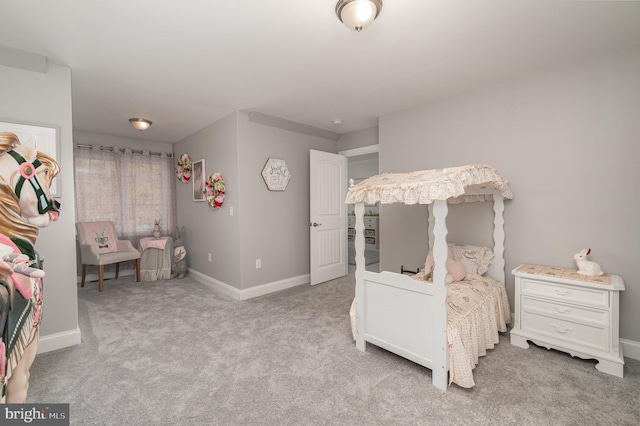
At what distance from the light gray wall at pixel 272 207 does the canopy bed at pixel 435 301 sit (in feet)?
5.91

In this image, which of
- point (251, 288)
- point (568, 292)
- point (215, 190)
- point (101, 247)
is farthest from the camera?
point (101, 247)

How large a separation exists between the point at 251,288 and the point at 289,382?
191cm

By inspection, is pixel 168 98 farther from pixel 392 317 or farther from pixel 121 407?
pixel 392 317

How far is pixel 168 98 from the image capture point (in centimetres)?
313

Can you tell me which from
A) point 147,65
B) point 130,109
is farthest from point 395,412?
point 130,109

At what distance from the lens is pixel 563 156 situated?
8.05 ft

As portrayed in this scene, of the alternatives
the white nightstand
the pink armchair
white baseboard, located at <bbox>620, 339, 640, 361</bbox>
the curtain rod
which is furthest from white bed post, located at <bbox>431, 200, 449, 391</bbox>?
the curtain rod

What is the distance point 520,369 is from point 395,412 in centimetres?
107

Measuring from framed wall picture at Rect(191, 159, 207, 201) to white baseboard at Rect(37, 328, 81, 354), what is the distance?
2.21 metres

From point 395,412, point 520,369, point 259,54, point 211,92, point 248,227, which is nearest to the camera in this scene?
point 395,412

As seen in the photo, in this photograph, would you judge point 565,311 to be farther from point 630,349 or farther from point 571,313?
point 630,349

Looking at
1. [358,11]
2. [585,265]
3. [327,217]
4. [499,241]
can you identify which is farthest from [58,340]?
[585,265]

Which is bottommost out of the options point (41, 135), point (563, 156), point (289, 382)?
point (289, 382)

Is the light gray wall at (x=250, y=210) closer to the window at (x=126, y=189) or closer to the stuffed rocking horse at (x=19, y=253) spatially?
the window at (x=126, y=189)
